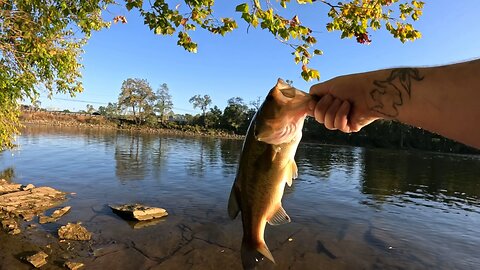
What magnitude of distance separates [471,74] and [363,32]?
5.64 meters

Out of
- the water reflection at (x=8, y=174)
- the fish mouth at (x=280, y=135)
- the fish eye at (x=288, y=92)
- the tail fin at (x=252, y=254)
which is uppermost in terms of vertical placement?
the fish eye at (x=288, y=92)

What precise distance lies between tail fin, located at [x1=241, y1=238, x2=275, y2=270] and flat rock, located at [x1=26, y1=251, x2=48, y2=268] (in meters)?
9.36

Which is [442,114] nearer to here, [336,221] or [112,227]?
[112,227]

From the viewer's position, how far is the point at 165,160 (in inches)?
1458

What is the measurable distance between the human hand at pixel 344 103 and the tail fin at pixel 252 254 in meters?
1.35

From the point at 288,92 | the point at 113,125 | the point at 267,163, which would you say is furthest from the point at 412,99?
the point at 113,125

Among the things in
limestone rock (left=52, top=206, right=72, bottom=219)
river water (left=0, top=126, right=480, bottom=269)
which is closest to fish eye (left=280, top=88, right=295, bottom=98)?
river water (left=0, top=126, right=480, bottom=269)

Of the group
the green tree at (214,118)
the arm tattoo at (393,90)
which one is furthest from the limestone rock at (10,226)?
the green tree at (214,118)

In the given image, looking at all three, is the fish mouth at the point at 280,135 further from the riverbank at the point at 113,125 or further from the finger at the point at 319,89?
the riverbank at the point at 113,125

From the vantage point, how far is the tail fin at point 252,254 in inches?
112

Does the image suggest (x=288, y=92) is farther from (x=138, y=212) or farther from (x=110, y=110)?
(x=110, y=110)

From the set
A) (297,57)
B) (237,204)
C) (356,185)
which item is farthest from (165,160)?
(237,204)

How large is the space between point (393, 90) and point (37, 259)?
11.2 meters

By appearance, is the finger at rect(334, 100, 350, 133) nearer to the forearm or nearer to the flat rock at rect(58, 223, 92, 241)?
the forearm
